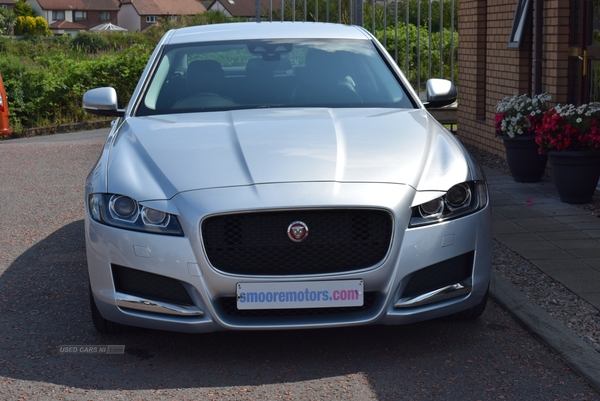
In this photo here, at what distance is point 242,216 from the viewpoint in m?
3.93

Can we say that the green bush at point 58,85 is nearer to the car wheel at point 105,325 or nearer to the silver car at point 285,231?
the car wheel at point 105,325

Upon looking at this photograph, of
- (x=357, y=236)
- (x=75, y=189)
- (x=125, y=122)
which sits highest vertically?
(x=125, y=122)

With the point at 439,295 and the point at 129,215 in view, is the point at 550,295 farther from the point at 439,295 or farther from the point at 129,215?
the point at 129,215

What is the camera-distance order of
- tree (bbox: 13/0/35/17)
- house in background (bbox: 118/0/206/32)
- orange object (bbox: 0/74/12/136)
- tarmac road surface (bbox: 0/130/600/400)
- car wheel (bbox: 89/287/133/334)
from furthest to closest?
1. house in background (bbox: 118/0/206/32)
2. tree (bbox: 13/0/35/17)
3. orange object (bbox: 0/74/12/136)
4. car wheel (bbox: 89/287/133/334)
5. tarmac road surface (bbox: 0/130/600/400)

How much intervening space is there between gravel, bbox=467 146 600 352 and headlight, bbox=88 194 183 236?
6.67 feet

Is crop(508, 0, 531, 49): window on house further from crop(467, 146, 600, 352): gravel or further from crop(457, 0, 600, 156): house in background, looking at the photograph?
crop(467, 146, 600, 352): gravel

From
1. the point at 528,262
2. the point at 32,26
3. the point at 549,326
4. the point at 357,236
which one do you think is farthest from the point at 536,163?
the point at 32,26

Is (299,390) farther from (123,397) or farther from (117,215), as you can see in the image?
(117,215)

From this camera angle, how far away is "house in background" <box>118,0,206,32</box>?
121m

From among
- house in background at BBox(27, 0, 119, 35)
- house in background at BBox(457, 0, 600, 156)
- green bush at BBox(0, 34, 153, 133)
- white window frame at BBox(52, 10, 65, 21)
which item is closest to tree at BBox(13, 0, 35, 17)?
house in background at BBox(27, 0, 119, 35)

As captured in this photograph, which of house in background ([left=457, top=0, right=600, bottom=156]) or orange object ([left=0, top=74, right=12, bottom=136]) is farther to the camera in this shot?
orange object ([left=0, top=74, right=12, bottom=136])

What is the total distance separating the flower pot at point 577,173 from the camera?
25.5 feet

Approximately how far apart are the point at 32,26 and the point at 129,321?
97011mm

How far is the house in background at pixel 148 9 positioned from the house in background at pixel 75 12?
2405 millimetres
